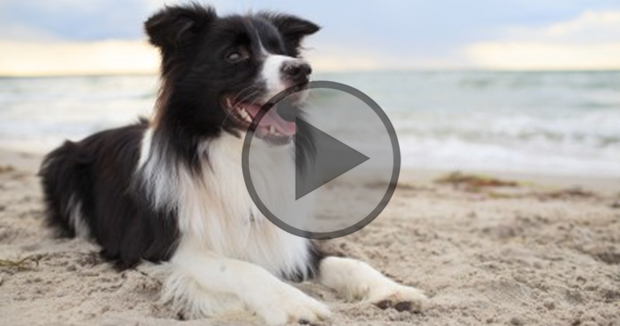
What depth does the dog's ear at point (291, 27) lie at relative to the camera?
382cm

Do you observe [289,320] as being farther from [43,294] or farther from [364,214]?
[364,214]

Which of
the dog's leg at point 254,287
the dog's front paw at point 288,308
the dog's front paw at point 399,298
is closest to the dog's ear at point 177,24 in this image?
the dog's leg at point 254,287

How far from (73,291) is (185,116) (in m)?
1.08

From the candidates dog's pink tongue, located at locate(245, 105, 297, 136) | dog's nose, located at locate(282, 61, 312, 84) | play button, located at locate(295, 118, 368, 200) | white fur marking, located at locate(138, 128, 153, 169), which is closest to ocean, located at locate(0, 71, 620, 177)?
white fur marking, located at locate(138, 128, 153, 169)

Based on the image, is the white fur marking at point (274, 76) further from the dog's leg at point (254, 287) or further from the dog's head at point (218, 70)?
the dog's leg at point (254, 287)

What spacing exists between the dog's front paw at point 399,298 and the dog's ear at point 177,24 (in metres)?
1.66

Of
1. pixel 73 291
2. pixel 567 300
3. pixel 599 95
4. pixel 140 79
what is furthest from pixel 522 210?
pixel 140 79

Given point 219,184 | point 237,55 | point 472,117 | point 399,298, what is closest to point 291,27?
point 237,55

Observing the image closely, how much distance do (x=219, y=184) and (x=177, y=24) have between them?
0.86 m

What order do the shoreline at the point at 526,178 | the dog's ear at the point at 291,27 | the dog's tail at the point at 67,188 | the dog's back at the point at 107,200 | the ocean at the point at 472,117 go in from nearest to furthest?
1. the dog's back at the point at 107,200
2. the dog's ear at the point at 291,27
3. the dog's tail at the point at 67,188
4. the shoreline at the point at 526,178
5. the ocean at the point at 472,117

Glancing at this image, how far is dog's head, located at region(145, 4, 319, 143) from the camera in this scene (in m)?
3.24

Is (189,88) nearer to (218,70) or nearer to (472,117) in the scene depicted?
(218,70)

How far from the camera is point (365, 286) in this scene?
3.40 meters

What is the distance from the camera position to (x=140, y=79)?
29422 millimetres
